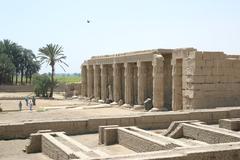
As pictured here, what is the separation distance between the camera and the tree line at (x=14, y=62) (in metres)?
59.8

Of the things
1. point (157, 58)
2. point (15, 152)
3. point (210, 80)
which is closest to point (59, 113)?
point (157, 58)

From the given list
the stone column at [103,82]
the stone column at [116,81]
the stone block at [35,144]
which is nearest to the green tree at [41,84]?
the stone column at [103,82]

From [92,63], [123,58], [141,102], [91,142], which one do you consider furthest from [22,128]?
[92,63]

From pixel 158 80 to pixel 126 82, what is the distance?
5.78 m

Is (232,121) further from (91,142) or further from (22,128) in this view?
(22,128)

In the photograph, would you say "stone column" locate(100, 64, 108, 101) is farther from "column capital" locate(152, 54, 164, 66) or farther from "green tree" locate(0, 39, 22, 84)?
"green tree" locate(0, 39, 22, 84)

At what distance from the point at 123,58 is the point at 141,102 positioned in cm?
439

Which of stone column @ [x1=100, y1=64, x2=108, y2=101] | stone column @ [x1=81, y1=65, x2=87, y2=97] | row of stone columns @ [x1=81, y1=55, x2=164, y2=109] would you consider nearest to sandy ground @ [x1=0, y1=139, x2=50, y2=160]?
row of stone columns @ [x1=81, y1=55, x2=164, y2=109]

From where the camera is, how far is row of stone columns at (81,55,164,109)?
80.7ft

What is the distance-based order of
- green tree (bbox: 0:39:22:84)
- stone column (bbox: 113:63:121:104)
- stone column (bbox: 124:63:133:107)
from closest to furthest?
stone column (bbox: 124:63:133:107)
stone column (bbox: 113:63:121:104)
green tree (bbox: 0:39:22:84)

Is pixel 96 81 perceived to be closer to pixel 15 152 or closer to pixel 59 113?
pixel 59 113

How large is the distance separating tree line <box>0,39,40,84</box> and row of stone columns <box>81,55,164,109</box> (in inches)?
794

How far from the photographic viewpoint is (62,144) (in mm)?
9695

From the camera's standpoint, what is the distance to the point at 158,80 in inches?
968
